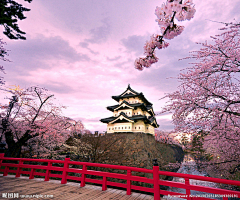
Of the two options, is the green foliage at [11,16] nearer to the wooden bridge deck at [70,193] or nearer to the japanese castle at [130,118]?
the wooden bridge deck at [70,193]

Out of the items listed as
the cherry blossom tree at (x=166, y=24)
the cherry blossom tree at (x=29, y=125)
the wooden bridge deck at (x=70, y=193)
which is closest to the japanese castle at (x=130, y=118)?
the cherry blossom tree at (x=29, y=125)

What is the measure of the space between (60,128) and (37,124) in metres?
2.75

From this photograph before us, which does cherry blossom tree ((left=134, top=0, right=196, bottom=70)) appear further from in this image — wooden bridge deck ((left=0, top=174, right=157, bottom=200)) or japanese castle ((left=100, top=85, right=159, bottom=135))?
japanese castle ((left=100, top=85, right=159, bottom=135))

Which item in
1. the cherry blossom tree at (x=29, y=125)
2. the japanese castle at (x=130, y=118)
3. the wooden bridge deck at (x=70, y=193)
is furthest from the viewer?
the japanese castle at (x=130, y=118)

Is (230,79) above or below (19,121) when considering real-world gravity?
above

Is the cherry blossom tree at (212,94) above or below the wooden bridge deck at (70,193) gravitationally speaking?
above

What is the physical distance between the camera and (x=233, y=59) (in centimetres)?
393

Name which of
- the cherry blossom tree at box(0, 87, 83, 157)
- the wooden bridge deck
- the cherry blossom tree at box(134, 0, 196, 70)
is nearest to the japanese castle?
the cherry blossom tree at box(0, 87, 83, 157)

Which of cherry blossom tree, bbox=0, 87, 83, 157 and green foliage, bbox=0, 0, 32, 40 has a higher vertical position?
green foliage, bbox=0, 0, 32, 40

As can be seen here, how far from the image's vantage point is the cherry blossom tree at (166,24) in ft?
7.02

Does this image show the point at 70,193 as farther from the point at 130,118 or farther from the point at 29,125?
the point at 130,118

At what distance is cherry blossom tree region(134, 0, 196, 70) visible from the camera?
2141 millimetres

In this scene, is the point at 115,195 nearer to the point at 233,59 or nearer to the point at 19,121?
the point at 233,59

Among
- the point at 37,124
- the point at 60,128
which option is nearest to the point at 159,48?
the point at 37,124
